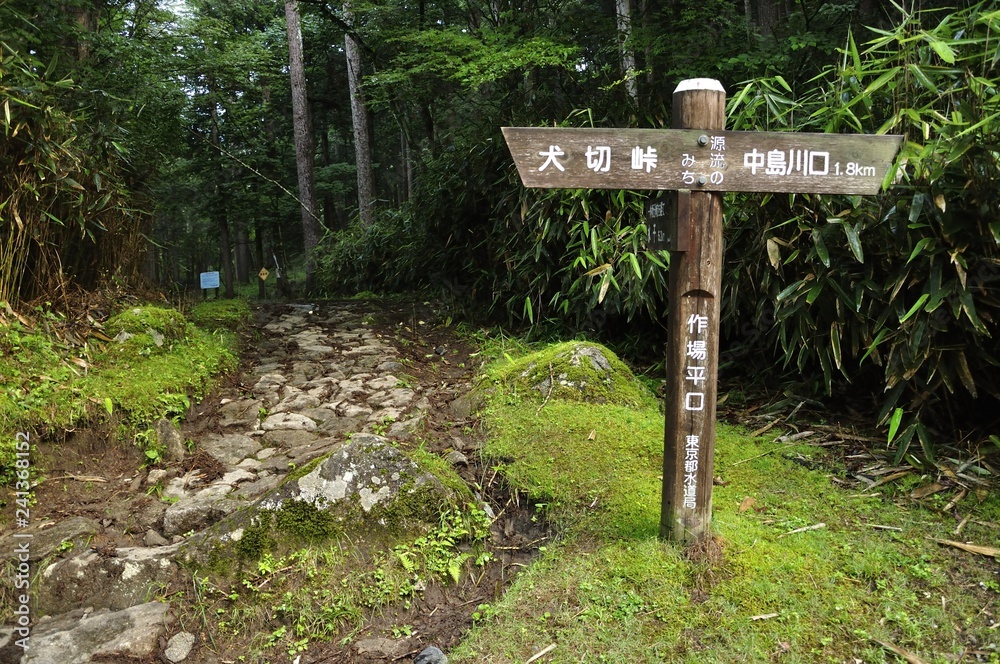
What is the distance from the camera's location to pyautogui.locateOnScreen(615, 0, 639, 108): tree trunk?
6004 mm

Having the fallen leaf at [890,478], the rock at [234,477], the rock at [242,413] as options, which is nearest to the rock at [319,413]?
the rock at [242,413]

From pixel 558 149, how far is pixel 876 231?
2292 millimetres

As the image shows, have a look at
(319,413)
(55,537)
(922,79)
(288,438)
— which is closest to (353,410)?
(319,413)

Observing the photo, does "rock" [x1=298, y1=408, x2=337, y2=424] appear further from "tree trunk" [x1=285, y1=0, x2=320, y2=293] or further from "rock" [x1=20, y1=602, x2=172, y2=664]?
"tree trunk" [x1=285, y1=0, x2=320, y2=293]

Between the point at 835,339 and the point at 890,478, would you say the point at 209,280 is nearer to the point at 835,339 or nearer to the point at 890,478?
the point at 835,339

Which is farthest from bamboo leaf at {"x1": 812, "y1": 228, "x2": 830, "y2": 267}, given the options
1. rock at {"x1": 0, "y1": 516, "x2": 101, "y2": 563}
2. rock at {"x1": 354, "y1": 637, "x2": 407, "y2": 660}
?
rock at {"x1": 0, "y1": 516, "x2": 101, "y2": 563}

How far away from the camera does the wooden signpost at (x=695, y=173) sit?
262 cm

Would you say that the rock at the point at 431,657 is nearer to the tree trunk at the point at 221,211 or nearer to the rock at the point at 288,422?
the rock at the point at 288,422

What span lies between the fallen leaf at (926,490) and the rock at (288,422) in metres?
3.86

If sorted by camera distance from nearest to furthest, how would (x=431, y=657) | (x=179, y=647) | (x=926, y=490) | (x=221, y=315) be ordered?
1. (x=431, y=657)
2. (x=179, y=647)
3. (x=926, y=490)
4. (x=221, y=315)

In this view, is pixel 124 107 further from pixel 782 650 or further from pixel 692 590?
pixel 782 650

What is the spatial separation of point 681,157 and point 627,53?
4366 millimetres

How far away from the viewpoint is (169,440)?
4.27 metres

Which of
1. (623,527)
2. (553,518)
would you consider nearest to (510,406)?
(553,518)
